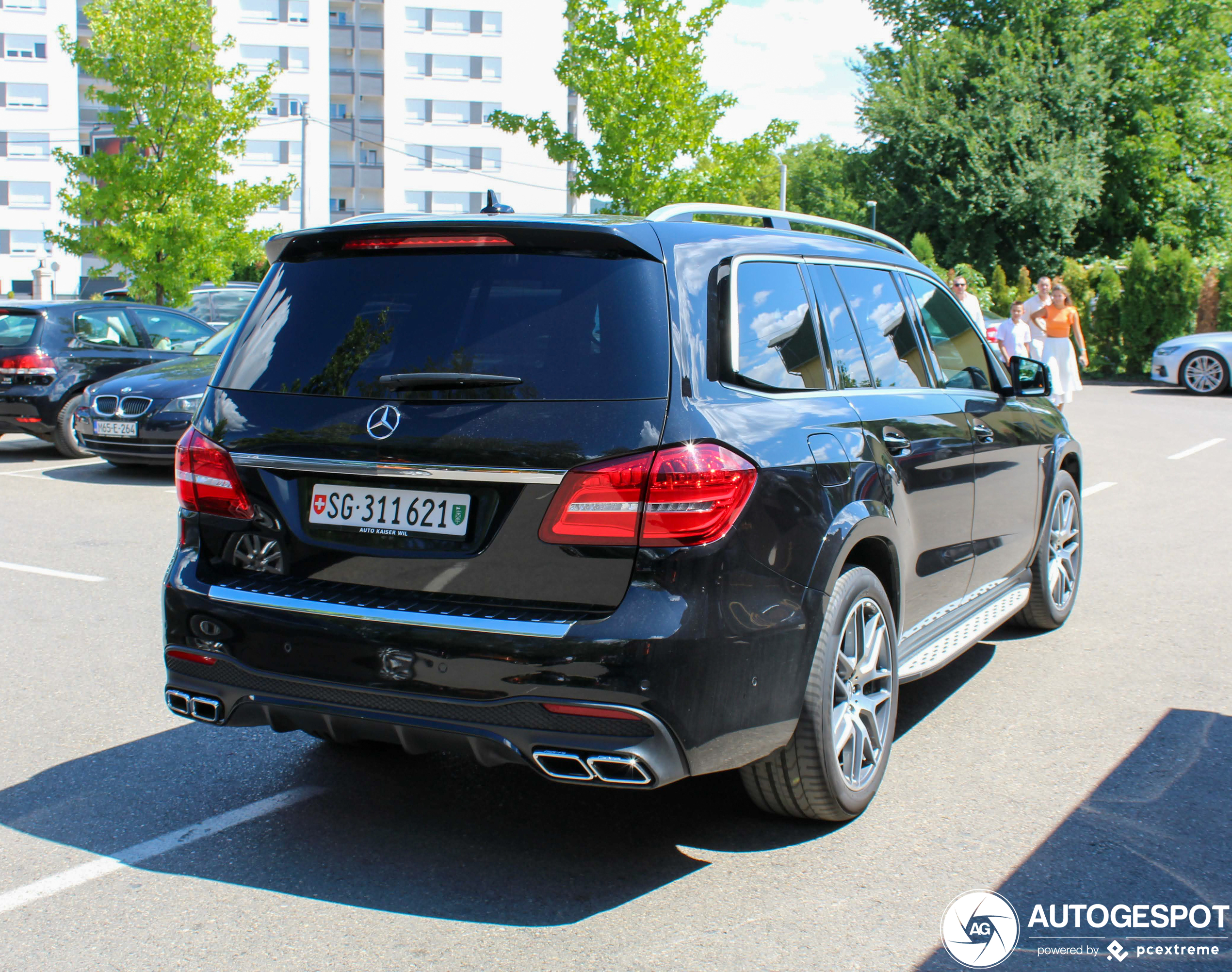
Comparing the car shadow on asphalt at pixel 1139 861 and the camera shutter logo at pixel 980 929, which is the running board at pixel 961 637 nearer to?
the car shadow on asphalt at pixel 1139 861

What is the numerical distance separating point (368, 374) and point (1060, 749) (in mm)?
2837

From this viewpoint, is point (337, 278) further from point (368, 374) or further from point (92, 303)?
point (92, 303)

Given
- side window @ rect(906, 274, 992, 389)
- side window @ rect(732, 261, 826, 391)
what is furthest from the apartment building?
side window @ rect(732, 261, 826, 391)

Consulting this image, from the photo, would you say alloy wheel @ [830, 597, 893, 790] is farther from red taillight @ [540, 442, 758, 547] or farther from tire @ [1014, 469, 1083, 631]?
tire @ [1014, 469, 1083, 631]

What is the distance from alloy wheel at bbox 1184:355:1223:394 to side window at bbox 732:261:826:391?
71.3 feet

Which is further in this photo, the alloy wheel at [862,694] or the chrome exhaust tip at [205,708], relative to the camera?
the alloy wheel at [862,694]

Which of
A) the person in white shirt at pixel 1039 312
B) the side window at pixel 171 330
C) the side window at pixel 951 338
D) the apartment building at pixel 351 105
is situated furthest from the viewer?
the apartment building at pixel 351 105

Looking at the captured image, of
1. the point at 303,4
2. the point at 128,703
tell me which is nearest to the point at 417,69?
the point at 303,4

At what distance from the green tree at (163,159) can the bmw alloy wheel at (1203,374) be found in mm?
17419

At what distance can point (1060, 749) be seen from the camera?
4523 millimetres

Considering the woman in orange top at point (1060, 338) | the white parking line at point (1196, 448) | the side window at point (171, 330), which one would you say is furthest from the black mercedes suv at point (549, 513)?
the woman in orange top at point (1060, 338)

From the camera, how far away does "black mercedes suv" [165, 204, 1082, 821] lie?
10.3 ft

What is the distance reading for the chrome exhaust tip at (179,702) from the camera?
362 cm

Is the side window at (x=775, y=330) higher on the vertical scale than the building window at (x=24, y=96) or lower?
lower
